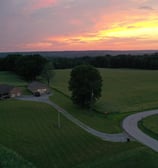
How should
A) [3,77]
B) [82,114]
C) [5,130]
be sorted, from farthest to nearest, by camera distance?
[3,77], [82,114], [5,130]

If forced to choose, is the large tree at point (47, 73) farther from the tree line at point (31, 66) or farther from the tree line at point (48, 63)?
the tree line at point (48, 63)

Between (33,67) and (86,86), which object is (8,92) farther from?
(33,67)

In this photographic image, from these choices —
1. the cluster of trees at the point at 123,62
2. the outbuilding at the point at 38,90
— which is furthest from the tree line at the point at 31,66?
the cluster of trees at the point at 123,62

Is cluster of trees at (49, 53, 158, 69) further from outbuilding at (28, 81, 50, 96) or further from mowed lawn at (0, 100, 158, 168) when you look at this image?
mowed lawn at (0, 100, 158, 168)

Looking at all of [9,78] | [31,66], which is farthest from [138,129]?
[9,78]

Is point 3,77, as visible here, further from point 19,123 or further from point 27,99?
point 19,123

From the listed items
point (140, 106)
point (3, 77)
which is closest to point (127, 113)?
point (140, 106)
